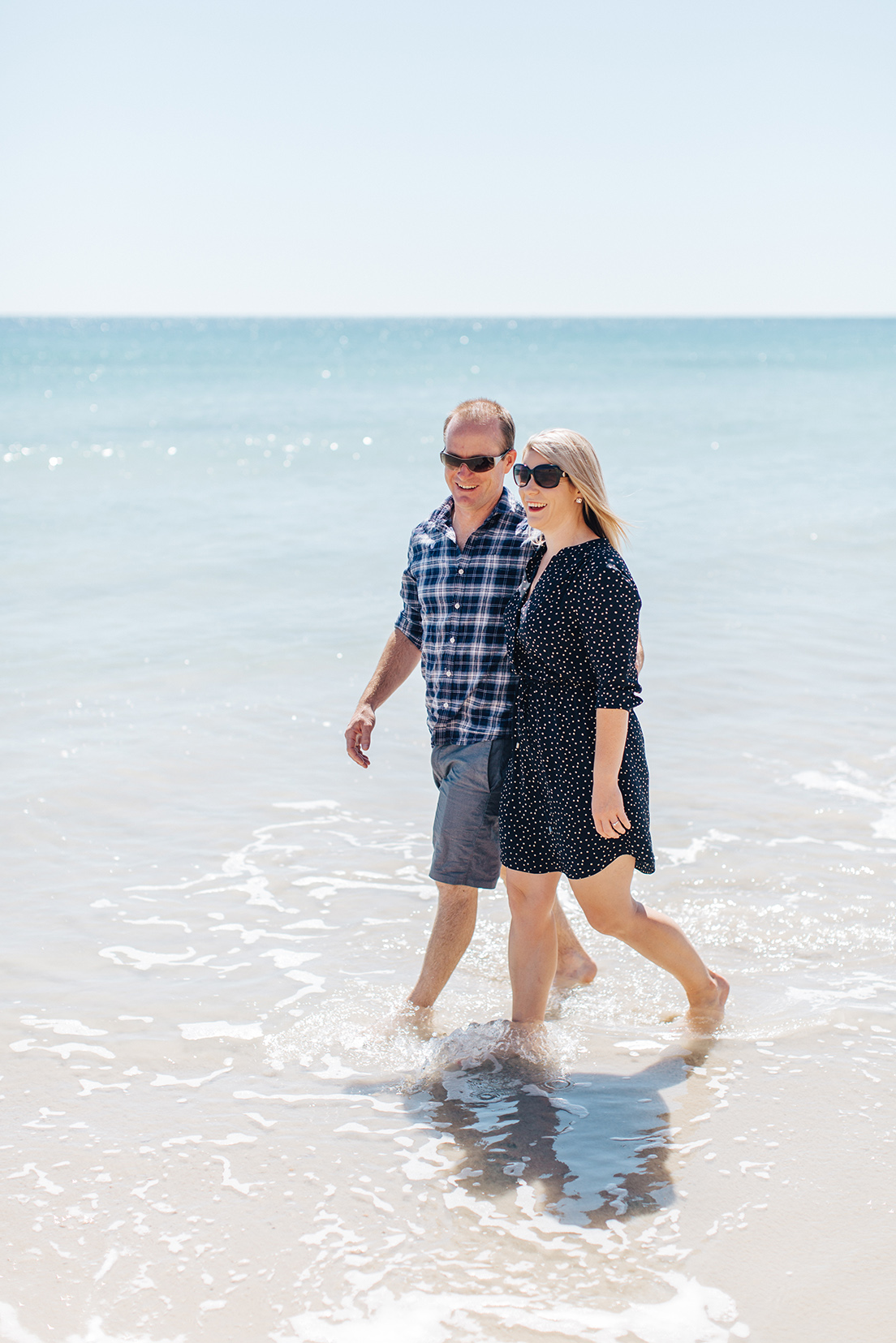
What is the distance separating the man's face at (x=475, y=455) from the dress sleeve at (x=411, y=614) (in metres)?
0.37

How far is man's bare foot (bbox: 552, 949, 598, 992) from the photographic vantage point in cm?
436

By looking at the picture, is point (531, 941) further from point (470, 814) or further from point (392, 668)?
point (392, 668)

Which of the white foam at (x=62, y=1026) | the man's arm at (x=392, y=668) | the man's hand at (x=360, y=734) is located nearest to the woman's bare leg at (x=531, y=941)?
the man's hand at (x=360, y=734)

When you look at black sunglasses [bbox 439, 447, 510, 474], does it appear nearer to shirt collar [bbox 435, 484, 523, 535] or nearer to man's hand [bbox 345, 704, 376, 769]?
shirt collar [bbox 435, 484, 523, 535]

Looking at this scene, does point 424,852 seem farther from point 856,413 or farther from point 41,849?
point 856,413

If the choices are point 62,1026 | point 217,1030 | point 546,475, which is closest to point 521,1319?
point 217,1030

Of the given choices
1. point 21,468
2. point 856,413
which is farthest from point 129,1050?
point 856,413

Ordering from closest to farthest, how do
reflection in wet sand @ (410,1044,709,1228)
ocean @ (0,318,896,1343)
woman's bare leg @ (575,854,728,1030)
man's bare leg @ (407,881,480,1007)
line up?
ocean @ (0,318,896,1343), reflection in wet sand @ (410,1044,709,1228), woman's bare leg @ (575,854,728,1030), man's bare leg @ (407,881,480,1007)

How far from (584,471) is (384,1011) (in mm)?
2004

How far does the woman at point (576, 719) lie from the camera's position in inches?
132

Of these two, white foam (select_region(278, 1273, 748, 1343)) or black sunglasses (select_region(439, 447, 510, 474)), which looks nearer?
white foam (select_region(278, 1273, 748, 1343))

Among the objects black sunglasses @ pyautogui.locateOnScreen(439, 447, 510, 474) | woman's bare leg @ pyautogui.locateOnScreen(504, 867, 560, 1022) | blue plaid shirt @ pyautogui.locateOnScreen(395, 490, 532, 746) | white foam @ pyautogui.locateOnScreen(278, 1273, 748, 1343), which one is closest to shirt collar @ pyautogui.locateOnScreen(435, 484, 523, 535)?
blue plaid shirt @ pyautogui.locateOnScreen(395, 490, 532, 746)

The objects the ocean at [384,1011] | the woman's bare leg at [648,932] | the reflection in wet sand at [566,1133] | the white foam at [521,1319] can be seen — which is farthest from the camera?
the woman's bare leg at [648,932]

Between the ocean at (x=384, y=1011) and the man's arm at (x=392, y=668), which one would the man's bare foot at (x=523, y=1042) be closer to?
the ocean at (x=384, y=1011)
